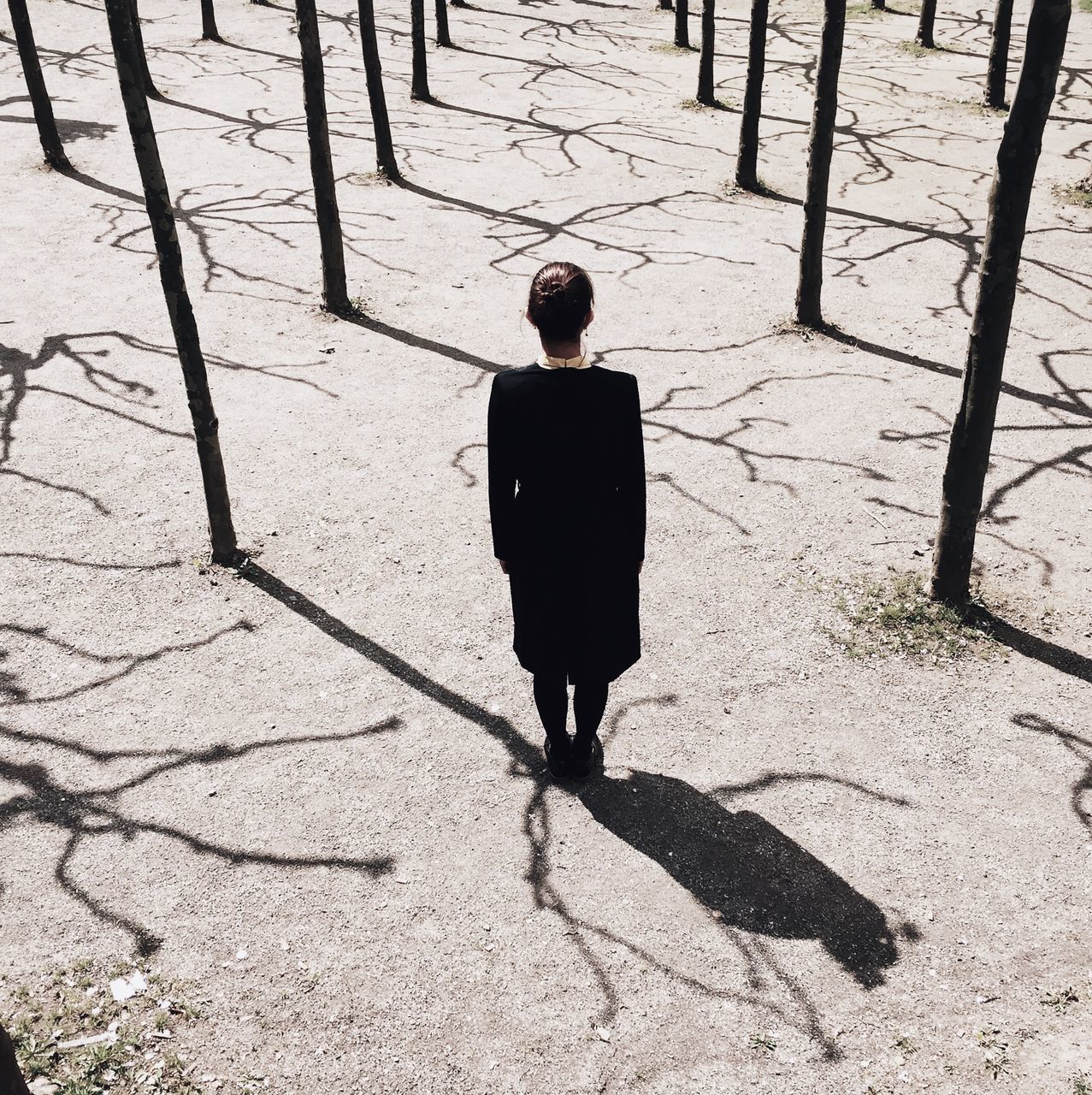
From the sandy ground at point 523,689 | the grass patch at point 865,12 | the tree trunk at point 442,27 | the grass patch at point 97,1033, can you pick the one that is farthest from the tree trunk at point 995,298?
the grass patch at point 865,12

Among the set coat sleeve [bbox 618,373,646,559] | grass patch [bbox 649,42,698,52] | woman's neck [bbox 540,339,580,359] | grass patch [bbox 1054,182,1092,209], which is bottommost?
grass patch [bbox 1054,182,1092,209]

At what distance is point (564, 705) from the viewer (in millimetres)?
2863

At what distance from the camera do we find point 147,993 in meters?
2.42

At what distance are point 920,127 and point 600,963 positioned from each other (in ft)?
30.9

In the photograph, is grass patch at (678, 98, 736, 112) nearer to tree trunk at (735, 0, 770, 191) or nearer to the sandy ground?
tree trunk at (735, 0, 770, 191)

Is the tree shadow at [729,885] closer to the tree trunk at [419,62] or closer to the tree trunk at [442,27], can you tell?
the tree trunk at [419,62]

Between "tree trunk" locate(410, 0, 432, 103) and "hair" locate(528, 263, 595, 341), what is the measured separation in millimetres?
8621

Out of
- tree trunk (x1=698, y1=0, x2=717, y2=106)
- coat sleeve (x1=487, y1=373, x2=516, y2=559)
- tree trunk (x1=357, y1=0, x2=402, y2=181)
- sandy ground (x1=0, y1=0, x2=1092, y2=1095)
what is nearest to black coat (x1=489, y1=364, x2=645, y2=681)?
coat sleeve (x1=487, y1=373, x2=516, y2=559)

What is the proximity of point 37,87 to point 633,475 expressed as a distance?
801 centimetres

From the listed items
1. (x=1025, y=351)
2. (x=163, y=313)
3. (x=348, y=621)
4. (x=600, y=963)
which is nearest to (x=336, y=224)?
(x=163, y=313)

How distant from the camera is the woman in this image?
244cm

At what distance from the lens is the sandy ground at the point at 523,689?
2.40 metres

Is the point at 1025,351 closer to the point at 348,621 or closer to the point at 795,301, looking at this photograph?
the point at 795,301

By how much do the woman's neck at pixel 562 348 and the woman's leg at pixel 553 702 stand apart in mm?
869
